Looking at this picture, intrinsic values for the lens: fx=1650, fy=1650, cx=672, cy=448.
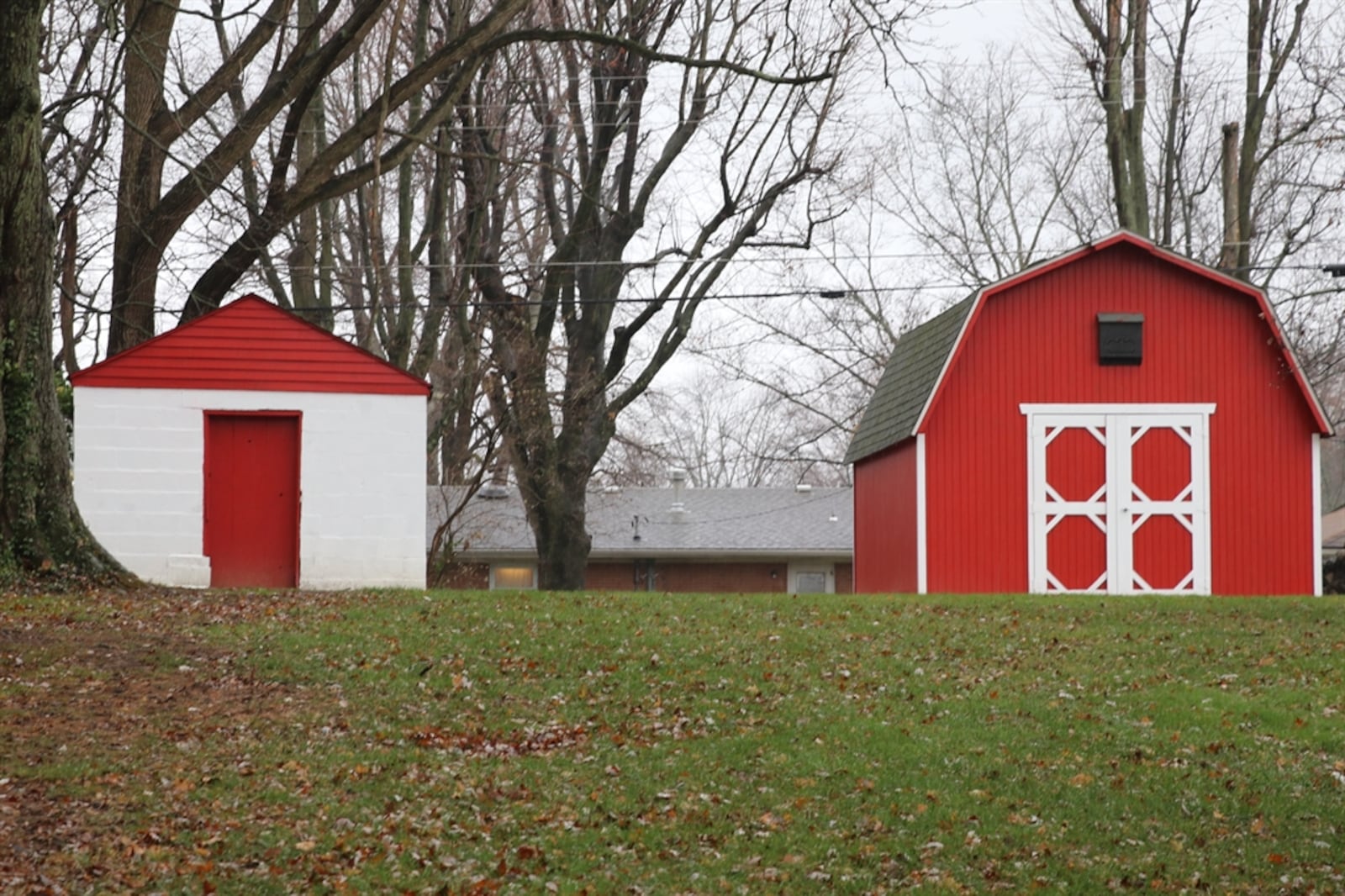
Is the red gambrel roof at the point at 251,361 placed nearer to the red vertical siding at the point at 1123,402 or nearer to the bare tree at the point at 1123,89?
the red vertical siding at the point at 1123,402

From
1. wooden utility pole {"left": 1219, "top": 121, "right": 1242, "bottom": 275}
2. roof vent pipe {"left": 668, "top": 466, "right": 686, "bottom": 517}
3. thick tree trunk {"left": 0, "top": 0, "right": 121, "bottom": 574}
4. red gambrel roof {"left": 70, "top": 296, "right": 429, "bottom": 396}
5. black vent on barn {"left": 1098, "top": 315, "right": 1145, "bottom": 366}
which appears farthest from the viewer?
roof vent pipe {"left": 668, "top": 466, "right": 686, "bottom": 517}

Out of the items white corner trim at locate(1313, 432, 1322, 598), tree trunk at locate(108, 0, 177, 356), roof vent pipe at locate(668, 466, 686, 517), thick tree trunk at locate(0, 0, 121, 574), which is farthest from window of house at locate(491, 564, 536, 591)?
thick tree trunk at locate(0, 0, 121, 574)

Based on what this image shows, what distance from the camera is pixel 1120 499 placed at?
21625mm

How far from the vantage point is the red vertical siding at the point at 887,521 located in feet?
73.3

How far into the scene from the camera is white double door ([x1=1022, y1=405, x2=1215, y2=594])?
21.6m

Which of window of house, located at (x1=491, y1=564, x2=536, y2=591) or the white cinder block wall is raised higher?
the white cinder block wall

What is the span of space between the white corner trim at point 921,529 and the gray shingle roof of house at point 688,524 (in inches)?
658

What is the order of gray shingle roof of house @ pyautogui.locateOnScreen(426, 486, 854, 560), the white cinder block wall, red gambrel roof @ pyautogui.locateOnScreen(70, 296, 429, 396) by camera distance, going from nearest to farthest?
the white cinder block wall
red gambrel roof @ pyautogui.locateOnScreen(70, 296, 429, 396)
gray shingle roof of house @ pyautogui.locateOnScreen(426, 486, 854, 560)

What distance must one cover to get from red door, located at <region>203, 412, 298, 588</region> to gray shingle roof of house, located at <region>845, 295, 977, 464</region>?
814 cm

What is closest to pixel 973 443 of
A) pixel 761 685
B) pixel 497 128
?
pixel 761 685

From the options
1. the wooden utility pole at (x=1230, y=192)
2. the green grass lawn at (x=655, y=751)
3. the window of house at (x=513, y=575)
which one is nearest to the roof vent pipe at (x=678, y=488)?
the window of house at (x=513, y=575)

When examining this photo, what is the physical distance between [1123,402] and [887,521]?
3.95m

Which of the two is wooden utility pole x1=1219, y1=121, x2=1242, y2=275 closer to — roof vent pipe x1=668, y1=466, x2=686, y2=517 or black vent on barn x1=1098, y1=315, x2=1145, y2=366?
black vent on barn x1=1098, y1=315, x2=1145, y2=366

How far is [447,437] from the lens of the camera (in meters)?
35.4
